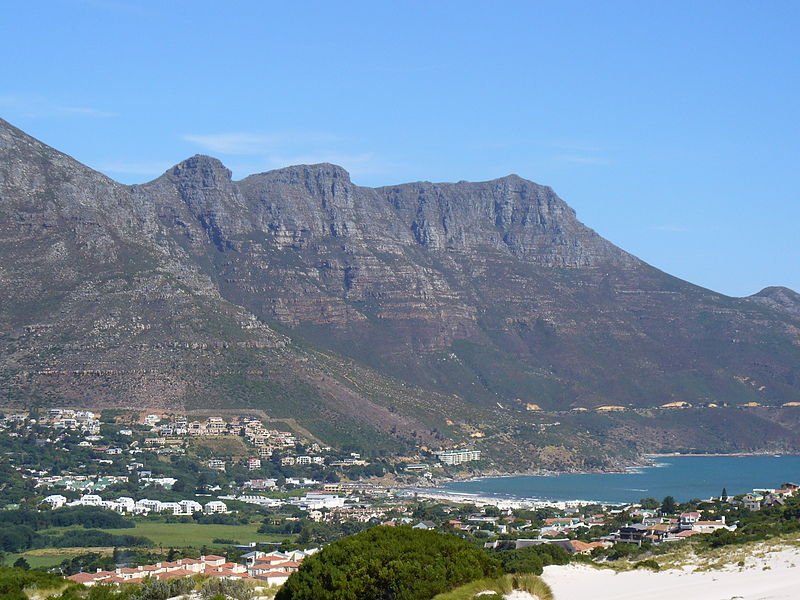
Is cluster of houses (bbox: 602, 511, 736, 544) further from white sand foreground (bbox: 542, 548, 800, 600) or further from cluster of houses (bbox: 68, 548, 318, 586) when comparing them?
white sand foreground (bbox: 542, 548, 800, 600)

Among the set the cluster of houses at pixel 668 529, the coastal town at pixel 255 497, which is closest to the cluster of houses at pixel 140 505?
the coastal town at pixel 255 497

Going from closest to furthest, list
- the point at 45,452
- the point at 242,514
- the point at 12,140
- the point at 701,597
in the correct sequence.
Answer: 1. the point at 701,597
2. the point at 242,514
3. the point at 45,452
4. the point at 12,140

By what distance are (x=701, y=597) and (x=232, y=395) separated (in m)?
138

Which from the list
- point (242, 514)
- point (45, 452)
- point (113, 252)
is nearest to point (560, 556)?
point (242, 514)

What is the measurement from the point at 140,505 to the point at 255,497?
49.9ft

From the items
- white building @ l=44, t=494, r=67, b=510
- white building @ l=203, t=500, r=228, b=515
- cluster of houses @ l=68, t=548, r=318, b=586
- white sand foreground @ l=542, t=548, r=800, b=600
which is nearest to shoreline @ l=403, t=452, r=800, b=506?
white building @ l=203, t=500, r=228, b=515

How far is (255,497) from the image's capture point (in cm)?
13100

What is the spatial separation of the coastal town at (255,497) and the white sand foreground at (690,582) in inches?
640

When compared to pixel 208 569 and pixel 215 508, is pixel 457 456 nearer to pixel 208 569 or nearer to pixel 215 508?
pixel 215 508

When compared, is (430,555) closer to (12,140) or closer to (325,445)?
(325,445)

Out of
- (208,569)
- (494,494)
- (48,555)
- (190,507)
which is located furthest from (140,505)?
A: (208,569)

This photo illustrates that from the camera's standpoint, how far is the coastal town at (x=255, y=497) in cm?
7275

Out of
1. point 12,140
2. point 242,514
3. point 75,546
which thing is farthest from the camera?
point 12,140

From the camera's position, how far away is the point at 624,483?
166 meters
